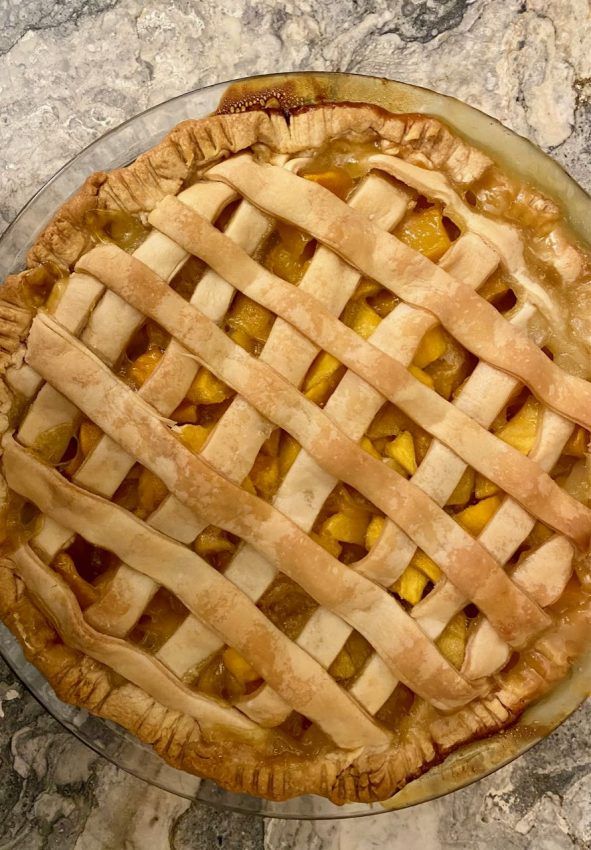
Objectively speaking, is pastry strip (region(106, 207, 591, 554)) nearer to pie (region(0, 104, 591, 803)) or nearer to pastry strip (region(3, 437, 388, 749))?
pie (region(0, 104, 591, 803))

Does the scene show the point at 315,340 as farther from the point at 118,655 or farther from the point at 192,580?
the point at 118,655

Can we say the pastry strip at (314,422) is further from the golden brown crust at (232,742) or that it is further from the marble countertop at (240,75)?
the marble countertop at (240,75)

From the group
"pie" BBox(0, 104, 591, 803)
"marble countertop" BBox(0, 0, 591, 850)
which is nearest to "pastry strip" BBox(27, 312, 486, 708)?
"pie" BBox(0, 104, 591, 803)

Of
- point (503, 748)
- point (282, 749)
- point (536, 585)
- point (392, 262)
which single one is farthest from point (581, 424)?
point (282, 749)

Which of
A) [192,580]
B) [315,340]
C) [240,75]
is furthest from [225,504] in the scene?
[240,75]

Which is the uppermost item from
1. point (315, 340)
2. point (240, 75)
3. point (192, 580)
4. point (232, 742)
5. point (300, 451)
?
point (240, 75)

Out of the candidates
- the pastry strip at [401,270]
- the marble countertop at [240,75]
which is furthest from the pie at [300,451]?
the marble countertop at [240,75]
